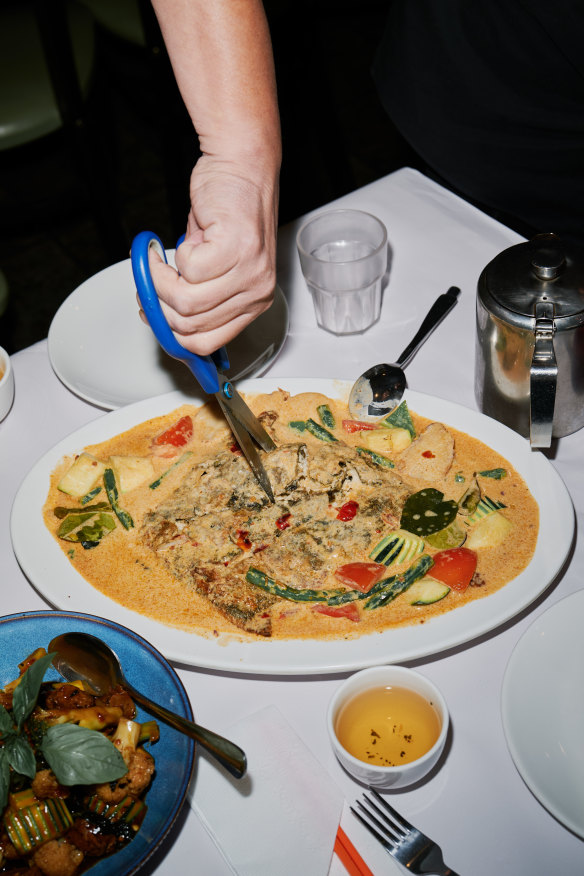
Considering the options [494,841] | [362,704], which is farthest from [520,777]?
[362,704]

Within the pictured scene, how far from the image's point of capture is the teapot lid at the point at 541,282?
4.06 feet

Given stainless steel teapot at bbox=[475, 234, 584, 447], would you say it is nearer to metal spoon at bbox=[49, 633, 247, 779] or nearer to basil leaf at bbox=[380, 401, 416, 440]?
basil leaf at bbox=[380, 401, 416, 440]

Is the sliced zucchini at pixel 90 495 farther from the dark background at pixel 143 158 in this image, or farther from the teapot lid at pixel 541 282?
the dark background at pixel 143 158

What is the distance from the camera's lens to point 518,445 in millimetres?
1337

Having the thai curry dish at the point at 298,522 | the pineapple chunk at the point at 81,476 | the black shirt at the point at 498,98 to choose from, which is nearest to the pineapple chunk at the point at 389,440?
the thai curry dish at the point at 298,522

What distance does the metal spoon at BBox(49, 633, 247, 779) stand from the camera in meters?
0.98

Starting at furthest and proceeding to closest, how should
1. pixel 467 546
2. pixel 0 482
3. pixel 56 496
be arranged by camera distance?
pixel 0 482, pixel 56 496, pixel 467 546

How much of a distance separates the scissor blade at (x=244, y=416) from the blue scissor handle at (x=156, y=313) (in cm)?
2

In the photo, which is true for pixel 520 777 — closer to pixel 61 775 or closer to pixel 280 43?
pixel 61 775

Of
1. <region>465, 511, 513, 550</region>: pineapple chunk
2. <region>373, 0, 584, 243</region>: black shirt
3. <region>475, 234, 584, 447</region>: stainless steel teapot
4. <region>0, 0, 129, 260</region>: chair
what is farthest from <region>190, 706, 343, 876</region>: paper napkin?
<region>0, 0, 129, 260</region>: chair

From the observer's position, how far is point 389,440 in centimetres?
140

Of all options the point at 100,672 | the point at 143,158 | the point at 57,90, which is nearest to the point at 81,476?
the point at 100,672

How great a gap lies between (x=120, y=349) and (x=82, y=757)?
0.96 m

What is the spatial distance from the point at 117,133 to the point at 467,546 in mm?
3837
